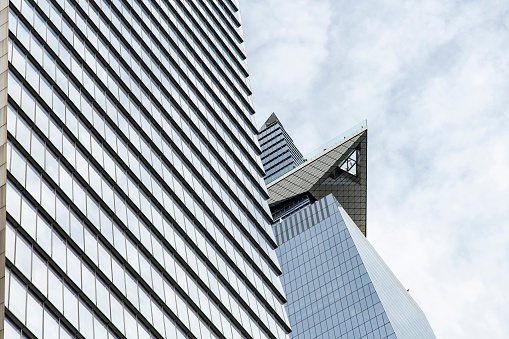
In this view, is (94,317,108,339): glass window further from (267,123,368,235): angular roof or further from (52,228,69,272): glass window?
(267,123,368,235): angular roof

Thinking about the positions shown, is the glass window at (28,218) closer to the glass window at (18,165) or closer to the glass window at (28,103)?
the glass window at (18,165)

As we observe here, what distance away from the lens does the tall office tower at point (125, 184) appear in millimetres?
42625

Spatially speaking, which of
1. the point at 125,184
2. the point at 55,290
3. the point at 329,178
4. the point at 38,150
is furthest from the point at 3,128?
the point at 329,178

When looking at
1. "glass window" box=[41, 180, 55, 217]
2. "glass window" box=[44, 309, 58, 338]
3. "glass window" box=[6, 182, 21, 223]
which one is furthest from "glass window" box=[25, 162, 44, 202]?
"glass window" box=[44, 309, 58, 338]

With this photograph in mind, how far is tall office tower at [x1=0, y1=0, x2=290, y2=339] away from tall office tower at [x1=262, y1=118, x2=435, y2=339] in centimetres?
5751

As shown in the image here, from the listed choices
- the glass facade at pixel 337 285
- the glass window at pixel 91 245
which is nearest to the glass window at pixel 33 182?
the glass window at pixel 91 245

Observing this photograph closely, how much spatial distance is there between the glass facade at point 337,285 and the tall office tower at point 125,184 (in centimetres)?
5729

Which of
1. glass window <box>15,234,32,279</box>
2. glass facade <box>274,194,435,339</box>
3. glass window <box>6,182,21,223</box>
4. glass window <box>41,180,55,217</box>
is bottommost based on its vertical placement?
glass facade <box>274,194,435,339</box>

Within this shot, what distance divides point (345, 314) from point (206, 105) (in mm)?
67470

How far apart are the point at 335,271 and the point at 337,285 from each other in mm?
3235

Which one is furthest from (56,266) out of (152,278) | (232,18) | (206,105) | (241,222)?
(232,18)

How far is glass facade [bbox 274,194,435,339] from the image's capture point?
134 meters

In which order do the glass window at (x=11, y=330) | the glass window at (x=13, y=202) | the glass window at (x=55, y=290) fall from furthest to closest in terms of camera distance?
the glass window at (x=13, y=202)
the glass window at (x=55, y=290)
the glass window at (x=11, y=330)

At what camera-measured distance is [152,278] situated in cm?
5231
